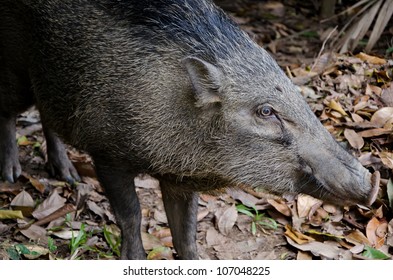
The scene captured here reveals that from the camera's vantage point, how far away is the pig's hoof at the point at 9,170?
6008mm

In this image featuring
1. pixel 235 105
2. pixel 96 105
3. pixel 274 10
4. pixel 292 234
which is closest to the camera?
pixel 235 105

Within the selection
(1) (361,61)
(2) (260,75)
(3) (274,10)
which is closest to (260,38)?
(3) (274,10)

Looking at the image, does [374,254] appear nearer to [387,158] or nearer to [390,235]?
[390,235]

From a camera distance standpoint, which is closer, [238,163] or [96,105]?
[238,163]

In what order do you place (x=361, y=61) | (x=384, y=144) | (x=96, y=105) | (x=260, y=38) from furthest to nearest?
1. (x=260, y=38)
2. (x=361, y=61)
3. (x=384, y=144)
4. (x=96, y=105)

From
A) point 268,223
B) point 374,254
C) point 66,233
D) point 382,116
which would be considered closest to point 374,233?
point 374,254

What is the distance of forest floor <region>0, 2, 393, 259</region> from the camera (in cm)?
511

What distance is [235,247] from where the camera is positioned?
17.2ft

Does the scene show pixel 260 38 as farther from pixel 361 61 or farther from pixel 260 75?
pixel 260 75

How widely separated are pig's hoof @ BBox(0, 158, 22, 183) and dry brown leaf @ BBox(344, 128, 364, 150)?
106 inches

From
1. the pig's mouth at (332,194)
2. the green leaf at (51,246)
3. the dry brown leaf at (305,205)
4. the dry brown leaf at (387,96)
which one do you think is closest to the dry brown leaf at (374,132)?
the dry brown leaf at (387,96)

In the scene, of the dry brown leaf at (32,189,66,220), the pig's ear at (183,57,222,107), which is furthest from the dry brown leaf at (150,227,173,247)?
the pig's ear at (183,57,222,107)

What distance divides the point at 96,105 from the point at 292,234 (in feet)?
5.59

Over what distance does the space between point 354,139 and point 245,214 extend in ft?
3.54
